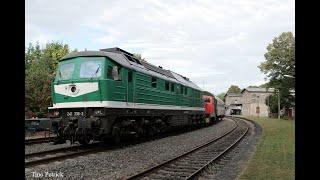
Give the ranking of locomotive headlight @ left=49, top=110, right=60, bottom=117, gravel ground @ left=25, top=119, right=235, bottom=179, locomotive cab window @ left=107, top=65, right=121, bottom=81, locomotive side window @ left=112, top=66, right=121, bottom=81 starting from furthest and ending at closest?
locomotive side window @ left=112, top=66, right=121, bottom=81 < locomotive cab window @ left=107, top=65, right=121, bottom=81 < locomotive headlight @ left=49, top=110, right=60, bottom=117 < gravel ground @ left=25, top=119, right=235, bottom=179

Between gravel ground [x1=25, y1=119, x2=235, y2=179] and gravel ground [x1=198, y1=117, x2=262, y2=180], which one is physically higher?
gravel ground [x1=25, y1=119, x2=235, y2=179]

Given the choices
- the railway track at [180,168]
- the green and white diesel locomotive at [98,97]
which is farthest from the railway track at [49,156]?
the railway track at [180,168]

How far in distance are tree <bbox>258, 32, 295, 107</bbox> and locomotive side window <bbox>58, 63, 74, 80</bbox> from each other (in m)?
45.6

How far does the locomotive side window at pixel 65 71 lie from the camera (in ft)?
47.1

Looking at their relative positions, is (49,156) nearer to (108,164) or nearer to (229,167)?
(108,164)

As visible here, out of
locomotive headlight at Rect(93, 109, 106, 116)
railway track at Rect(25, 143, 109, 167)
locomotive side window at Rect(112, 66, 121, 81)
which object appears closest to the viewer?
railway track at Rect(25, 143, 109, 167)

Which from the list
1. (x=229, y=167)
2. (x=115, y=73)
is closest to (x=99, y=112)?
(x=115, y=73)

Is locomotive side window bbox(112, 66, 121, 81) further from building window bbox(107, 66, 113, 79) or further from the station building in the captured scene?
the station building

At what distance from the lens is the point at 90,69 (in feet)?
46.2

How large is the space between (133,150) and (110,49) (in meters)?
4.88

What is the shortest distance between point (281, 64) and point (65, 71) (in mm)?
49512

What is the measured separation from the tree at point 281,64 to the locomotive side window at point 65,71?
45593mm

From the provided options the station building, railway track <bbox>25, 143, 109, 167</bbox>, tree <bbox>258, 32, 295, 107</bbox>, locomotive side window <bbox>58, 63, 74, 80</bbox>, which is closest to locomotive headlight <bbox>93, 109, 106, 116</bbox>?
railway track <bbox>25, 143, 109, 167</bbox>

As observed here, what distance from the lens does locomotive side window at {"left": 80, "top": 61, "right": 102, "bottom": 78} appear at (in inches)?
549
